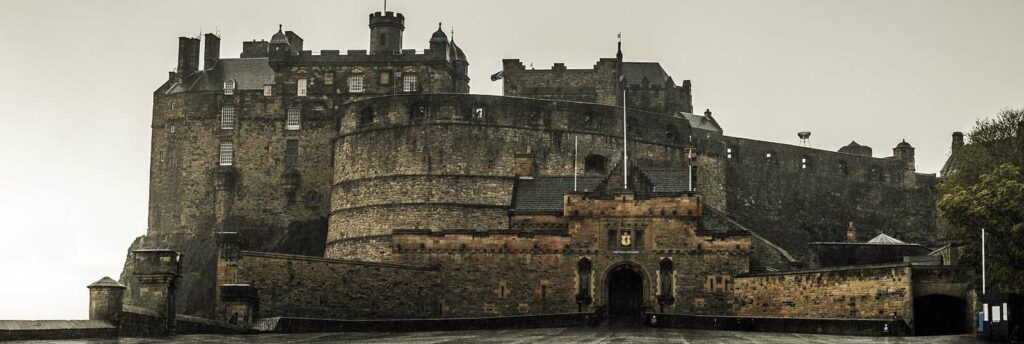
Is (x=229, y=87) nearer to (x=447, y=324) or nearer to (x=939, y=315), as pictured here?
(x=447, y=324)

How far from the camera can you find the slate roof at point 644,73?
300ft

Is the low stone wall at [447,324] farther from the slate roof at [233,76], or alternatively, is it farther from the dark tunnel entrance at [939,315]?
the slate roof at [233,76]

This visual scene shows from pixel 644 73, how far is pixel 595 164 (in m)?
17.7

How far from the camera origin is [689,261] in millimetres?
61375

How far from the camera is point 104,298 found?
3938 cm

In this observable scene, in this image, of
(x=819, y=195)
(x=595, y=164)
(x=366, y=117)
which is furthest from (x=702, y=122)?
(x=366, y=117)

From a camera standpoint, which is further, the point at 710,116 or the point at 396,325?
the point at 710,116

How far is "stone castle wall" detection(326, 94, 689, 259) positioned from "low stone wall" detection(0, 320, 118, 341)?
34.3 m

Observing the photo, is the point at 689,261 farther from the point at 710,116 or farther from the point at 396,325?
the point at 710,116

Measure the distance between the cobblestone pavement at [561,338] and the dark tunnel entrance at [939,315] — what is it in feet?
18.9

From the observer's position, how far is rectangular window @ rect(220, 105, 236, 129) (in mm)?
80000

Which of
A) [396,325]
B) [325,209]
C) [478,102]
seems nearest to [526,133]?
[478,102]

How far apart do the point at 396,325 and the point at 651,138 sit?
29.9 metres

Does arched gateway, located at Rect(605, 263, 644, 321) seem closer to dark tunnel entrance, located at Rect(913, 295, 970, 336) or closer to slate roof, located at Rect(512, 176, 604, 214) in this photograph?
slate roof, located at Rect(512, 176, 604, 214)
